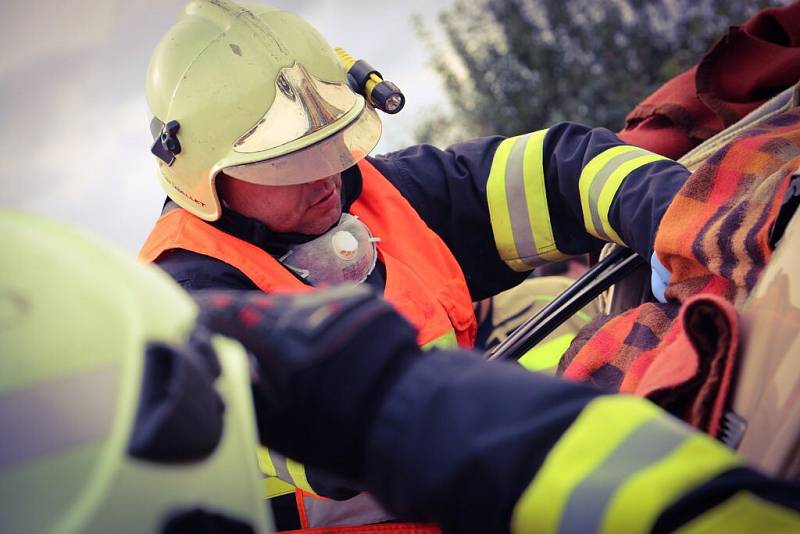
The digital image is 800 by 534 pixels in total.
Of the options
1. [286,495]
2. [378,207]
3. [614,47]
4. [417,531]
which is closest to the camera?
[417,531]

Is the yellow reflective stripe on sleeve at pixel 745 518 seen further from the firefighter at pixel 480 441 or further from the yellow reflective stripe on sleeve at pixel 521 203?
the yellow reflective stripe on sleeve at pixel 521 203

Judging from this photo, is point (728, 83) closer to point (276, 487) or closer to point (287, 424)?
point (276, 487)

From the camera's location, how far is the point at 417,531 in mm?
1600

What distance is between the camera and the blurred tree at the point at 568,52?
24.6 feet

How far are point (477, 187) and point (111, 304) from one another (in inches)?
65.8

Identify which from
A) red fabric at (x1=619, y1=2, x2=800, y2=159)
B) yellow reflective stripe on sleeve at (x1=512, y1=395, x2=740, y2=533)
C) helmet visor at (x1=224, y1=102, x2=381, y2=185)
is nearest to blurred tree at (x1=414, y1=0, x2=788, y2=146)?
→ red fabric at (x1=619, y1=2, x2=800, y2=159)

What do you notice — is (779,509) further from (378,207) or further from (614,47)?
(614,47)

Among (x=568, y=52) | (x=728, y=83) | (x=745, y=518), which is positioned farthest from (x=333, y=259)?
(x=568, y=52)

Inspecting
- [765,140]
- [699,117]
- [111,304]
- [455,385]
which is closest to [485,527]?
[455,385]

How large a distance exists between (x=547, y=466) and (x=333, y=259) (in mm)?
1314

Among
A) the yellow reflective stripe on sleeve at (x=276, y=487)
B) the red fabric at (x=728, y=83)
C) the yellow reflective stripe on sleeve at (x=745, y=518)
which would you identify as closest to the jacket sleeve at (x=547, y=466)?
the yellow reflective stripe on sleeve at (x=745, y=518)

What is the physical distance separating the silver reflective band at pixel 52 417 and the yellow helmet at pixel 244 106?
1254 millimetres

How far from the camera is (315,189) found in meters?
1.97

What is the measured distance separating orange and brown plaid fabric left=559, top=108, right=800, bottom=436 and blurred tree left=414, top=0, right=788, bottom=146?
616cm
